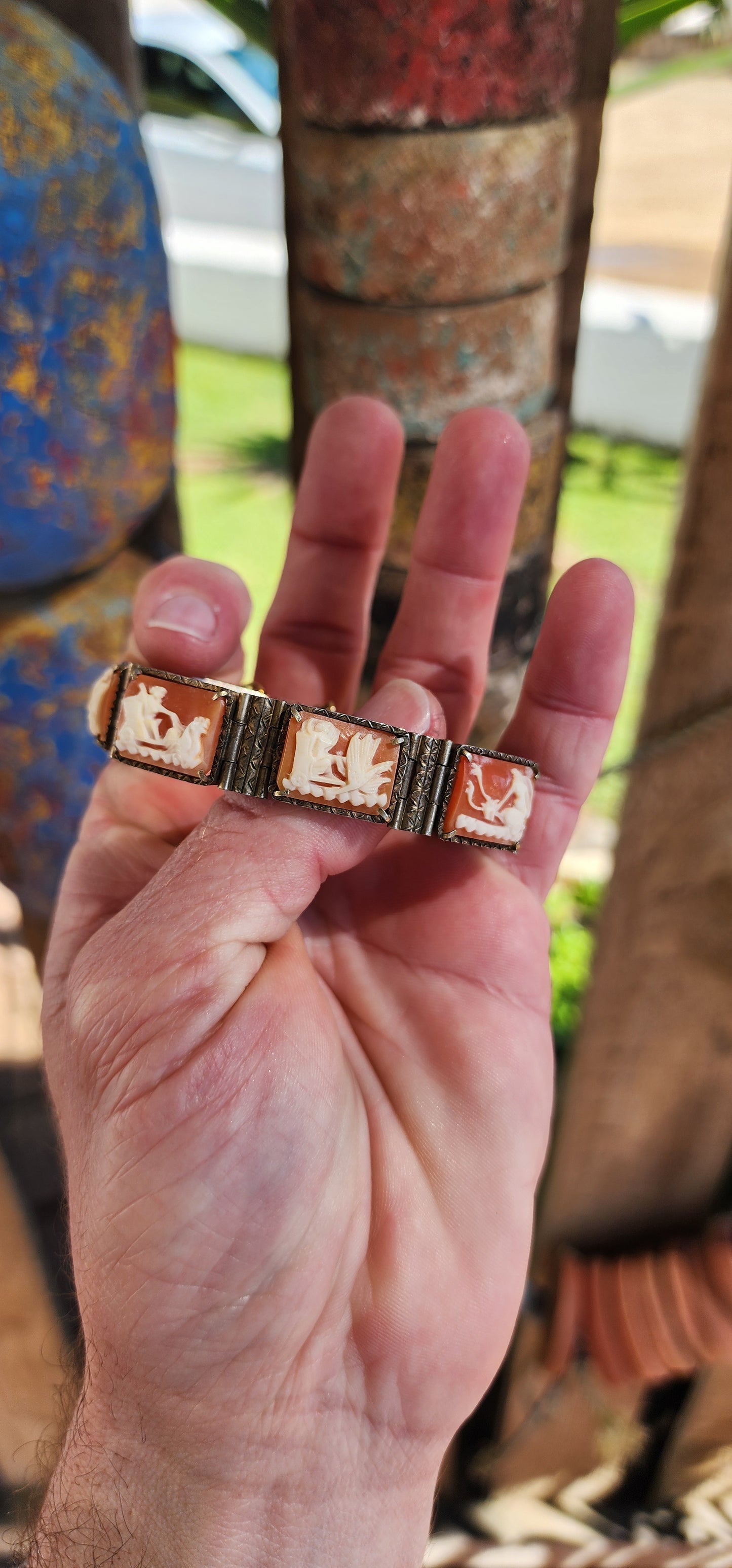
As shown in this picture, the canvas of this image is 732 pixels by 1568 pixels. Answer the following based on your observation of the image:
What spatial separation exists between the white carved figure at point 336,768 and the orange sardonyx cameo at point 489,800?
7 cm

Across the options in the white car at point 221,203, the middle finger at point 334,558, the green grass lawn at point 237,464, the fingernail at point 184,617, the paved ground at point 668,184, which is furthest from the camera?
the paved ground at point 668,184

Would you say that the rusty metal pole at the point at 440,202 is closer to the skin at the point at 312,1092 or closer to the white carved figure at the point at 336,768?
the skin at the point at 312,1092

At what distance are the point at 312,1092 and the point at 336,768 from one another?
259 millimetres

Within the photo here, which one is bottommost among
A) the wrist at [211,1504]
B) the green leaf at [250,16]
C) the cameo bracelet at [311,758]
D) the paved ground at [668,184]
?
the wrist at [211,1504]

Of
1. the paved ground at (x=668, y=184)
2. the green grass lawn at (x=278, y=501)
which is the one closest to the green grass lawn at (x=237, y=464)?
the green grass lawn at (x=278, y=501)

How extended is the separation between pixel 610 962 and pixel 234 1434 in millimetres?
835

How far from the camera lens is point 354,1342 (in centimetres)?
85

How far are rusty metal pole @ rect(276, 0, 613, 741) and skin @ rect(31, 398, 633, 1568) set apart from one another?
8 centimetres

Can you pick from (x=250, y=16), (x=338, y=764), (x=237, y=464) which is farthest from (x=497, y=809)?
(x=237, y=464)

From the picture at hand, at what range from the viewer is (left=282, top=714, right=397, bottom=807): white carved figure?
783mm

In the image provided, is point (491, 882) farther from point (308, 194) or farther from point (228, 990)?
point (308, 194)

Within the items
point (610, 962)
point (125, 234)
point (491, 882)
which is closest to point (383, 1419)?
point (491, 882)

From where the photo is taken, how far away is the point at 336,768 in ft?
2.59

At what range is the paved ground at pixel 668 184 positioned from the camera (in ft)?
20.1
